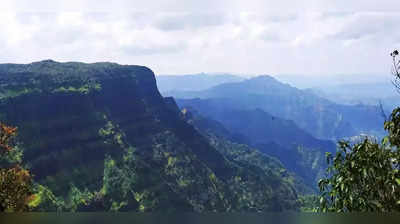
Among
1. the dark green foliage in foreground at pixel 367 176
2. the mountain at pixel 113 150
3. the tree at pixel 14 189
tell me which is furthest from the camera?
the mountain at pixel 113 150

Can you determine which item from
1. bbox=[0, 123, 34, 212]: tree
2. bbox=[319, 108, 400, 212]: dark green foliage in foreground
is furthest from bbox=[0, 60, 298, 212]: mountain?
bbox=[319, 108, 400, 212]: dark green foliage in foreground

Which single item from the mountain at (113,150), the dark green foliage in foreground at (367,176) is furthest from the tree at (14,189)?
the mountain at (113,150)

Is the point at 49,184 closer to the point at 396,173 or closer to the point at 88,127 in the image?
the point at 88,127

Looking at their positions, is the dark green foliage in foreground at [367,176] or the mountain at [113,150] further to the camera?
the mountain at [113,150]

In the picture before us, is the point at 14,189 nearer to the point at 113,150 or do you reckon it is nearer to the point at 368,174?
the point at 368,174

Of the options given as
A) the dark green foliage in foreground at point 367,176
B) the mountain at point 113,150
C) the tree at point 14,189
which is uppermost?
the dark green foliage in foreground at point 367,176

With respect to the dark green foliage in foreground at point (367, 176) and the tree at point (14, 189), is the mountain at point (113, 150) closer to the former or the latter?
the tree at point (14, 189)

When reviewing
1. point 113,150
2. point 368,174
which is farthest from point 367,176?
point 113,150

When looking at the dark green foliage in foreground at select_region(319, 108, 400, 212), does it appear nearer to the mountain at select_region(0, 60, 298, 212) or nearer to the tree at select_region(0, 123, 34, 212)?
the tree at select_region(0, 123, 34, 212)

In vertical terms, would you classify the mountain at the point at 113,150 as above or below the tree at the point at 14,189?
below
